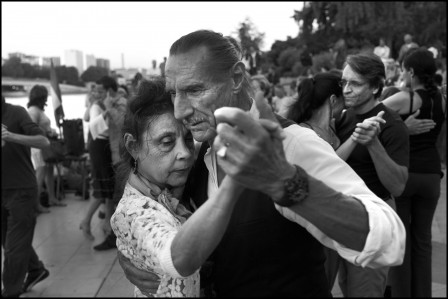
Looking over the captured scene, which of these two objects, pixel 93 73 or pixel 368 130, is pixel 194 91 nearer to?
pixel 368 130

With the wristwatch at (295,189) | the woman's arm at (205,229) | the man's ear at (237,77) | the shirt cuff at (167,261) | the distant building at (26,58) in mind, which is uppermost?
the distant building at (26,58)

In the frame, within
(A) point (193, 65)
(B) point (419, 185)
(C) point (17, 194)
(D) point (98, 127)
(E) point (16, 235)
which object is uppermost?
(A) point (193, 65)

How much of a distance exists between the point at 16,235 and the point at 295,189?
392cm

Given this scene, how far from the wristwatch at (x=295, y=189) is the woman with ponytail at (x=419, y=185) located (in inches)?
115

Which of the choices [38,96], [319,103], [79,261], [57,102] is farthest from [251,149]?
[57,102]

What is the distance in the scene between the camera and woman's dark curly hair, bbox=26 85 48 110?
6.58 metres

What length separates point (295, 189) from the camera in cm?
109

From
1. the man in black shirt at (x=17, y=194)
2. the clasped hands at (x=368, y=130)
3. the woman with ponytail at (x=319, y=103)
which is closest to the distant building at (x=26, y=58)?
the man in black shirt at (x=17, y=194)

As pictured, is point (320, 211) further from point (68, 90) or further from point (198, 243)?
point (68, 90)

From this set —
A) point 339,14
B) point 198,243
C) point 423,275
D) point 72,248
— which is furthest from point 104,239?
point 339,14

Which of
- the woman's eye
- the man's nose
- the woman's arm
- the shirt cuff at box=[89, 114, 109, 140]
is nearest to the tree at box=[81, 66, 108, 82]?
the shirt cuff at box=[89, 114, 109, 140]

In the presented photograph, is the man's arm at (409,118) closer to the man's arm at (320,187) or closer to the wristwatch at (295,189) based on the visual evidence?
the man's arm at (320,187)

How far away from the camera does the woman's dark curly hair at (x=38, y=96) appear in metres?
6.58

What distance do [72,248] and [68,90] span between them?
3072 millimetres
